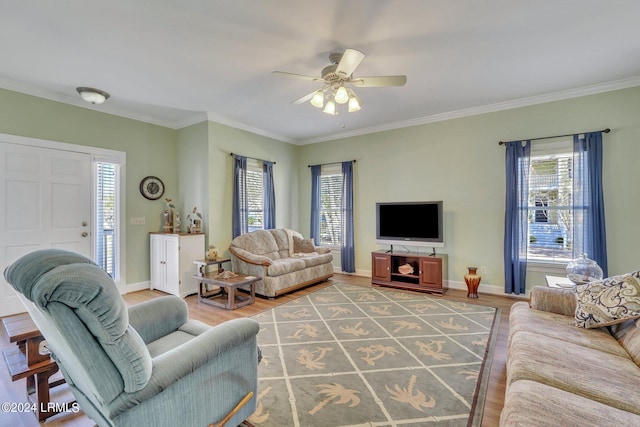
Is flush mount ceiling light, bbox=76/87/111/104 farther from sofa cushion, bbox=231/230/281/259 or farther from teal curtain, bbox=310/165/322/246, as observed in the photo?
teal curtain, bbox=310/165/322/246

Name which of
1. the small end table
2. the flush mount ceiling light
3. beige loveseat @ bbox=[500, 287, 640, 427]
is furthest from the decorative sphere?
the flush mount ceiling light

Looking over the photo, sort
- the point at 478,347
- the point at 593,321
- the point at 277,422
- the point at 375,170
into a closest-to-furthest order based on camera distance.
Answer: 1. the point at 277,422
2. the point at 593,321
3. the point at 478,347
4. the point at 375,170

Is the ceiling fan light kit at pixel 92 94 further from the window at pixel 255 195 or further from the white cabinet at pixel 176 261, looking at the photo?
the window at pixel 255 195

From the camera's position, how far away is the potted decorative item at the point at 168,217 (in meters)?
4.93

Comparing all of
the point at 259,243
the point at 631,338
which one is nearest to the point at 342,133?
the point at 259,243

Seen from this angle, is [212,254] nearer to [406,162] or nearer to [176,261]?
[176,261]

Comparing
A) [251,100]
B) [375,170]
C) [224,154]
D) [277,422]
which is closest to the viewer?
[277,422]

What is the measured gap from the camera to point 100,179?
4375 mm

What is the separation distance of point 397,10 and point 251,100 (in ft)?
8.17

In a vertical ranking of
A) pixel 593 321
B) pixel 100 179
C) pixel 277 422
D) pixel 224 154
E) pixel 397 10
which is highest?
pixel 397 10

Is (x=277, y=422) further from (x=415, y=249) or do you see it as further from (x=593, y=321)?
(x=415, y=249)

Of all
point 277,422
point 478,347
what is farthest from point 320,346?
point 478,347

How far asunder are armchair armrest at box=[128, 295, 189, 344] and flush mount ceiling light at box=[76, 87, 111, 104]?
3.28 metres

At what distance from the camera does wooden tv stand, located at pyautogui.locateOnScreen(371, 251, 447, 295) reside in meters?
4.55
